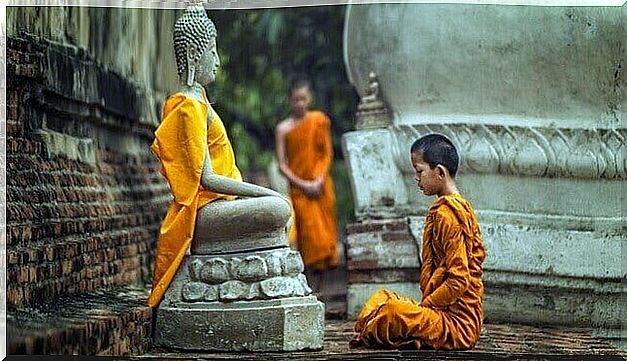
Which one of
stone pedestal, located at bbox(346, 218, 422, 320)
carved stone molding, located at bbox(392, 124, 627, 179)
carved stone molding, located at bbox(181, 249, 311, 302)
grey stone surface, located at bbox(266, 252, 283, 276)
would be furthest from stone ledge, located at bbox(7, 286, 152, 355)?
carved stone molding, located at bbox(392, 124, 627, 179)

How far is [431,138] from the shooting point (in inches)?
231

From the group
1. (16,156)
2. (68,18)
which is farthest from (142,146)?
(16,156)

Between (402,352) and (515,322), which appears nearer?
(402,352)

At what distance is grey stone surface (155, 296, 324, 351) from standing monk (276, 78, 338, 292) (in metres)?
2.61

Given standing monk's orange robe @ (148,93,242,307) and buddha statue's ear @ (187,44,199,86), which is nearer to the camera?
standing monk's orange robe @ (148,93,242,307)

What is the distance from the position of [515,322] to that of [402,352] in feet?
3.78

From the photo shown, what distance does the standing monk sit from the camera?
27.2ft

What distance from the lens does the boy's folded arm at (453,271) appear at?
563 cm

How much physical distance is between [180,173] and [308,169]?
268 cm

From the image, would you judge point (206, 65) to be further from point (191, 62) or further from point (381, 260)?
point (381, 260)

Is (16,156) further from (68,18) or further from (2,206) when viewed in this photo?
(68,18)

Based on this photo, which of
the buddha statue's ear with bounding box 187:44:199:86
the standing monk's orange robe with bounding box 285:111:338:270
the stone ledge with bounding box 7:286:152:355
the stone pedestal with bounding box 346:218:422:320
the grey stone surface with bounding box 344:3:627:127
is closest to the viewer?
the stone ledge with bounding box 7:286:152:355

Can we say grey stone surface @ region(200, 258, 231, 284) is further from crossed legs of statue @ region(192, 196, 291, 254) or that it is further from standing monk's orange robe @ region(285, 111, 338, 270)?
standing monk's orange robe @ region(285, 111, 338, 270)

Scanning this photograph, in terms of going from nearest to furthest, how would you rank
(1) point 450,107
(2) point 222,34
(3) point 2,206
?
1. (3) point 2,206
2. (1) point 450,107
3. (2) point 222,34
